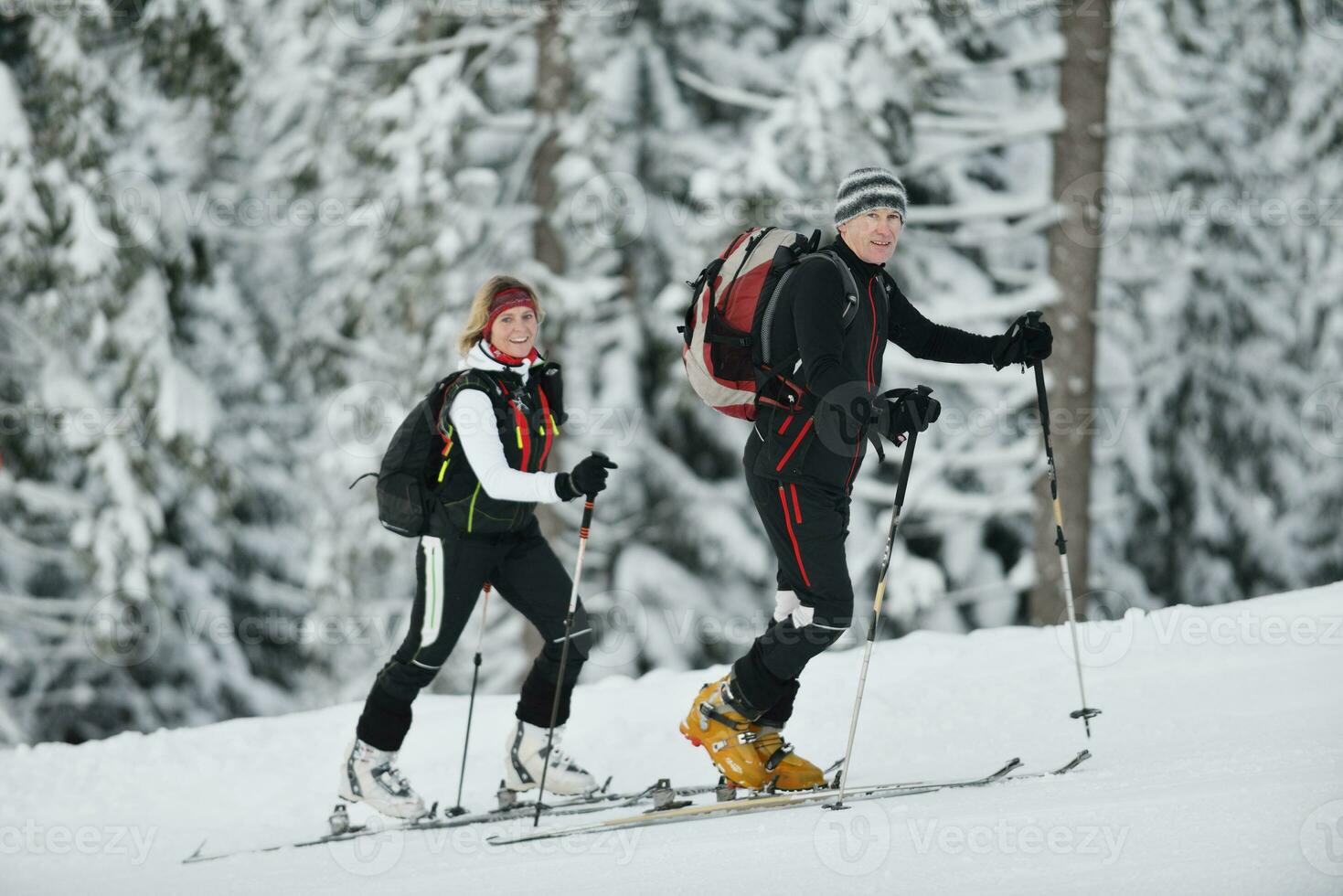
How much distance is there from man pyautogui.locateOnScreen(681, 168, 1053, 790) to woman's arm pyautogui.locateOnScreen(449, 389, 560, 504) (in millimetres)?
822

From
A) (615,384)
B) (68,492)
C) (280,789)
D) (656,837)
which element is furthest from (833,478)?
(68,492)

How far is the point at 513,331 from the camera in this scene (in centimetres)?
537

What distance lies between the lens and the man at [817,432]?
4559 mm

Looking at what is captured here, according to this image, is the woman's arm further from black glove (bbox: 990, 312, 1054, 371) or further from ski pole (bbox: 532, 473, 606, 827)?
black glove (bbox: 990, 312, 1054, 371)

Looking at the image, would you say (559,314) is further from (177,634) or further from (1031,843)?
(1031,843)

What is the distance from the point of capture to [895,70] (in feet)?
37.2

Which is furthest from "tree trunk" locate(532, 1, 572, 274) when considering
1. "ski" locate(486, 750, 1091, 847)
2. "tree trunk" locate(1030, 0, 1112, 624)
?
"ski" locate(486, 750, 1091, 847)

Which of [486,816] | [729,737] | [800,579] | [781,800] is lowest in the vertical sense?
[486,816]

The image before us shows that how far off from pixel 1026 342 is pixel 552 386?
6.40ft

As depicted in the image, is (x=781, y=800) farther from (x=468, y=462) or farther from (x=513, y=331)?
(x=513, y=331)

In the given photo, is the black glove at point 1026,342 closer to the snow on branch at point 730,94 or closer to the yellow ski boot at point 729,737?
the yellow ski boot at point 729,737

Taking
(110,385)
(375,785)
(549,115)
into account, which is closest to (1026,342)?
(375,785)

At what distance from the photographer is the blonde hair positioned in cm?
545

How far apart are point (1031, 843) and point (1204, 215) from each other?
12269mm
